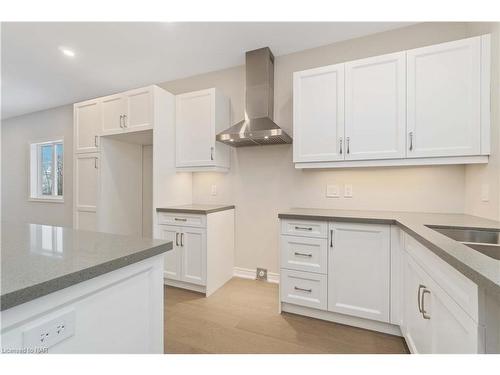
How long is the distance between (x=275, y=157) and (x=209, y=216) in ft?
3.33

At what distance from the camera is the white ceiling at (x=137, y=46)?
7.11 ft

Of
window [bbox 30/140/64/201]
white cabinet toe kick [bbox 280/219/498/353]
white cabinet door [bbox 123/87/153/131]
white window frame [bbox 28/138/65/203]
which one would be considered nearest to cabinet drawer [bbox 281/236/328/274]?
white cabinet toe kick [bbox 280/219/498/353]

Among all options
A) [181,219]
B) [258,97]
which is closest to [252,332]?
[181,219]

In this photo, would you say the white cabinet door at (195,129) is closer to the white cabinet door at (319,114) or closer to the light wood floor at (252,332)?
the white cabinet door at (319,114)

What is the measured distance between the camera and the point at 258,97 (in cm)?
255

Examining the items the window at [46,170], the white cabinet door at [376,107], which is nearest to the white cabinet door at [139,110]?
the white cabinet door at [376,107]

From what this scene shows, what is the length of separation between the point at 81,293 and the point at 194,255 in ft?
5.89

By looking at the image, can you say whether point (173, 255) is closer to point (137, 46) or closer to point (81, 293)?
point (81, 293)

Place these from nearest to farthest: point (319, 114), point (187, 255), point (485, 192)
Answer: point (485, 192) → point (319, 114) → point (187, 255)

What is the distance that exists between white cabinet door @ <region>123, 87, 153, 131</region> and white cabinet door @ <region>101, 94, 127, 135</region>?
0.22 feet

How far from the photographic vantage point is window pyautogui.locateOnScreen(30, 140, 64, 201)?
14.2ft
